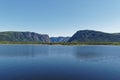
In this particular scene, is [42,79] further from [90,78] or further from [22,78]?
[90,78]

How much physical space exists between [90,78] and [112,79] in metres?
5.37

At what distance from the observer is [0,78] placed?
32875 millimetres

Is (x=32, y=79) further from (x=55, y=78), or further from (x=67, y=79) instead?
(x=67, y=79)

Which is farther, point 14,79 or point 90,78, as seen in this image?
point 90,78

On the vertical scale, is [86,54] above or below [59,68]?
below

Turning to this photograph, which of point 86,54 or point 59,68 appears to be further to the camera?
point 86,54

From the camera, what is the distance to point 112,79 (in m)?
33.8

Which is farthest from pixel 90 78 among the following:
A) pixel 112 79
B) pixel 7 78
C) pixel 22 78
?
pixel 7 78

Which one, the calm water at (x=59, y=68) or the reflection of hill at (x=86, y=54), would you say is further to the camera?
the reflection of hill at (x=86, y=54)

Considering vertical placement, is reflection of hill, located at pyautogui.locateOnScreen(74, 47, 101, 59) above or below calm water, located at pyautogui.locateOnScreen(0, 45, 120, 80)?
below

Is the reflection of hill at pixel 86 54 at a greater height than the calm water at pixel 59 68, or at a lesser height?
lesser

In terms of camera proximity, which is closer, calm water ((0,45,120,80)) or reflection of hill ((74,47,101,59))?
calm water ((0,45,120,80))

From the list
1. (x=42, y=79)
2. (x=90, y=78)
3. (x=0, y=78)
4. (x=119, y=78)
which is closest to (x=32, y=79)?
(x=42, y=79)

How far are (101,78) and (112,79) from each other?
261 cm
